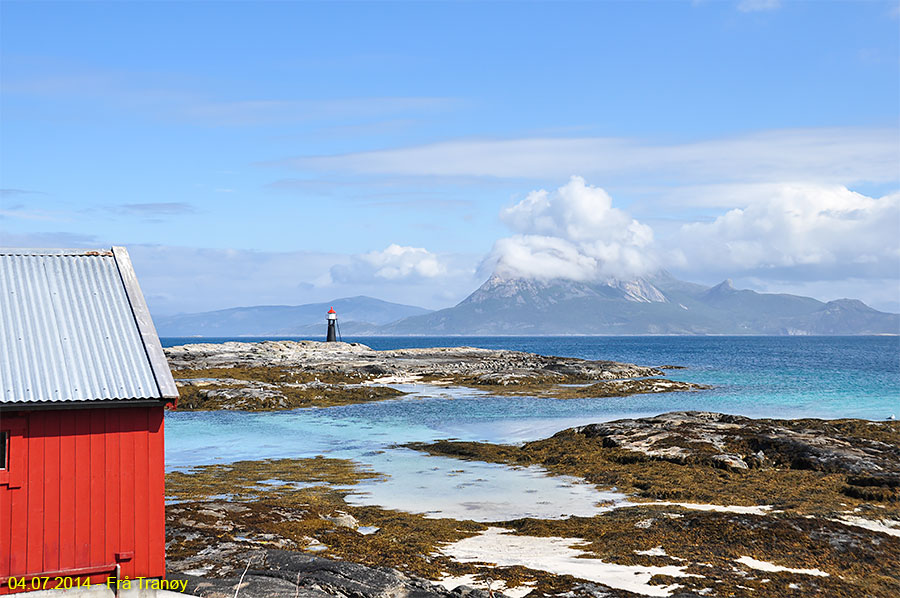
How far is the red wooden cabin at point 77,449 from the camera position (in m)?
11.7

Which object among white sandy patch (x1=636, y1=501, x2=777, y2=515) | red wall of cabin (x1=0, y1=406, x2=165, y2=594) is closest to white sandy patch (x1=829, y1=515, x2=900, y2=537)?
white sandy patch (x1=636, y1=501, x2=777, y2=515)

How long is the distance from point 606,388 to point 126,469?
56549 mm

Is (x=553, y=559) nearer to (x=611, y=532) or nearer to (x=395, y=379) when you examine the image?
(x=611, y=532)

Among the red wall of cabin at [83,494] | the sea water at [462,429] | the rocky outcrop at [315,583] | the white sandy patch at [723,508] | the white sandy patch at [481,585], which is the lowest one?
the sea water at [462,429]

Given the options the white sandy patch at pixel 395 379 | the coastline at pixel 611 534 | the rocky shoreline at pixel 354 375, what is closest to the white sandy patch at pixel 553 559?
the coastline at pixel 611 534

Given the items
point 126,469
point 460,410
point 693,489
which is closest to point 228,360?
point 460,410

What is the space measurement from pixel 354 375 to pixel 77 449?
59.7 metres

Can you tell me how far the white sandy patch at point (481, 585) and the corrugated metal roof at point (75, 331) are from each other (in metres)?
6.23

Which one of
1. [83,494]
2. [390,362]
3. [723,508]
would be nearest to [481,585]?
[83,494]

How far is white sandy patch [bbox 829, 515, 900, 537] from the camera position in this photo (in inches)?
758

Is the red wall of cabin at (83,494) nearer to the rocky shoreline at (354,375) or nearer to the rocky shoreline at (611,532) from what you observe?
the rocky shoreline at (611,532)

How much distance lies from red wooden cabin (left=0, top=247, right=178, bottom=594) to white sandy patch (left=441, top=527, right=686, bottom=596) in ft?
22.9

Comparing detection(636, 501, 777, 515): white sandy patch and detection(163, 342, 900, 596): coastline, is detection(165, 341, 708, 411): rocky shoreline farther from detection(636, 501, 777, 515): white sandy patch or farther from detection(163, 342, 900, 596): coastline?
detection(636, 501, 777, 515): white sandy patch

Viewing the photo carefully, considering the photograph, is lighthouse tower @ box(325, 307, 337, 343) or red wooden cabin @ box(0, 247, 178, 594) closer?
red wooden cabin @ box(0, 247, 178, 594)
